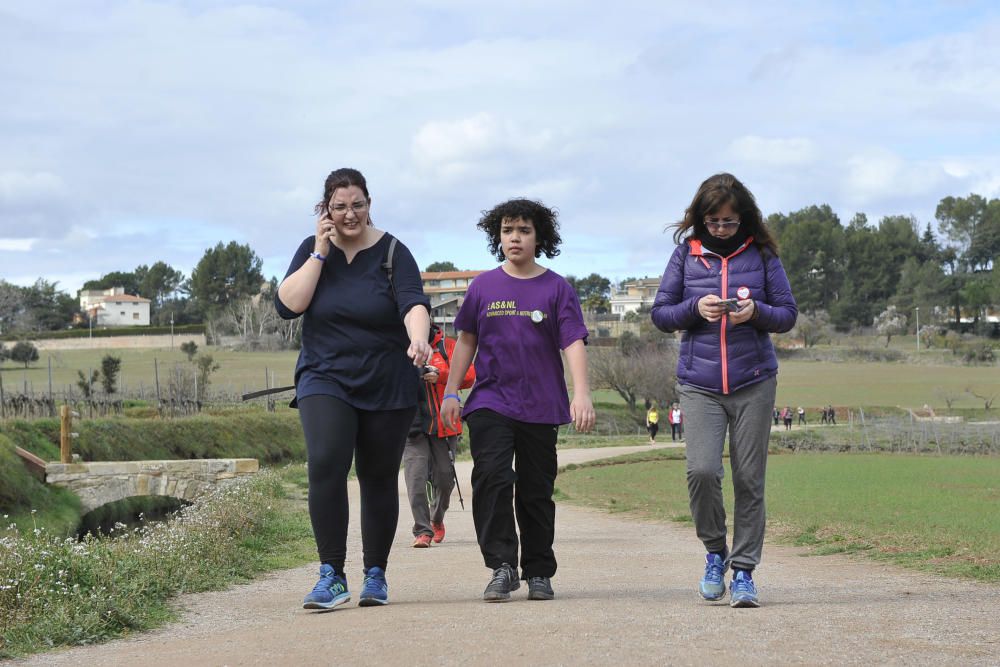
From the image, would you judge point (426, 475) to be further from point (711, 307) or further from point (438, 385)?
point (711, 307)

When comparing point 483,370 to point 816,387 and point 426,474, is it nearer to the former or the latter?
point 426,474

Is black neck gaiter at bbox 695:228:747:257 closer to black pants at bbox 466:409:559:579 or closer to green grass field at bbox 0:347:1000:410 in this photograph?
black pants at bbox 466:409:559:579

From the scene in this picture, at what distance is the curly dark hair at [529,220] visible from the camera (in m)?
7.10

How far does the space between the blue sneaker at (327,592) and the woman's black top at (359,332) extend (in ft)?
2.96

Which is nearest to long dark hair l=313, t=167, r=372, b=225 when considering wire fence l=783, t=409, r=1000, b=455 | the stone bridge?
the stone bridge

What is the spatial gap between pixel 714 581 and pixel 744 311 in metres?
1.43

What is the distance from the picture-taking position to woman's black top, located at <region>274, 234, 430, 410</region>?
6.41 meters

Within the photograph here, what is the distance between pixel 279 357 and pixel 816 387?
135 ft

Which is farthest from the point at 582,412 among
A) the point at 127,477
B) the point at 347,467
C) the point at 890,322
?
the point at 890,322

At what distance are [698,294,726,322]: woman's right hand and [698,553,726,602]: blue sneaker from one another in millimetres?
1285

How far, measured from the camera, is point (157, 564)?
7.57 meters

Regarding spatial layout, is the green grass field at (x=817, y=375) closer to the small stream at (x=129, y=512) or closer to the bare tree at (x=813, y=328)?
the bare tree at (x=813, y=328)

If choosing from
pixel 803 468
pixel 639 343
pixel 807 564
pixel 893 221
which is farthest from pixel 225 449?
pixel 893 221

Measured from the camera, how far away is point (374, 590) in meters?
6.45
